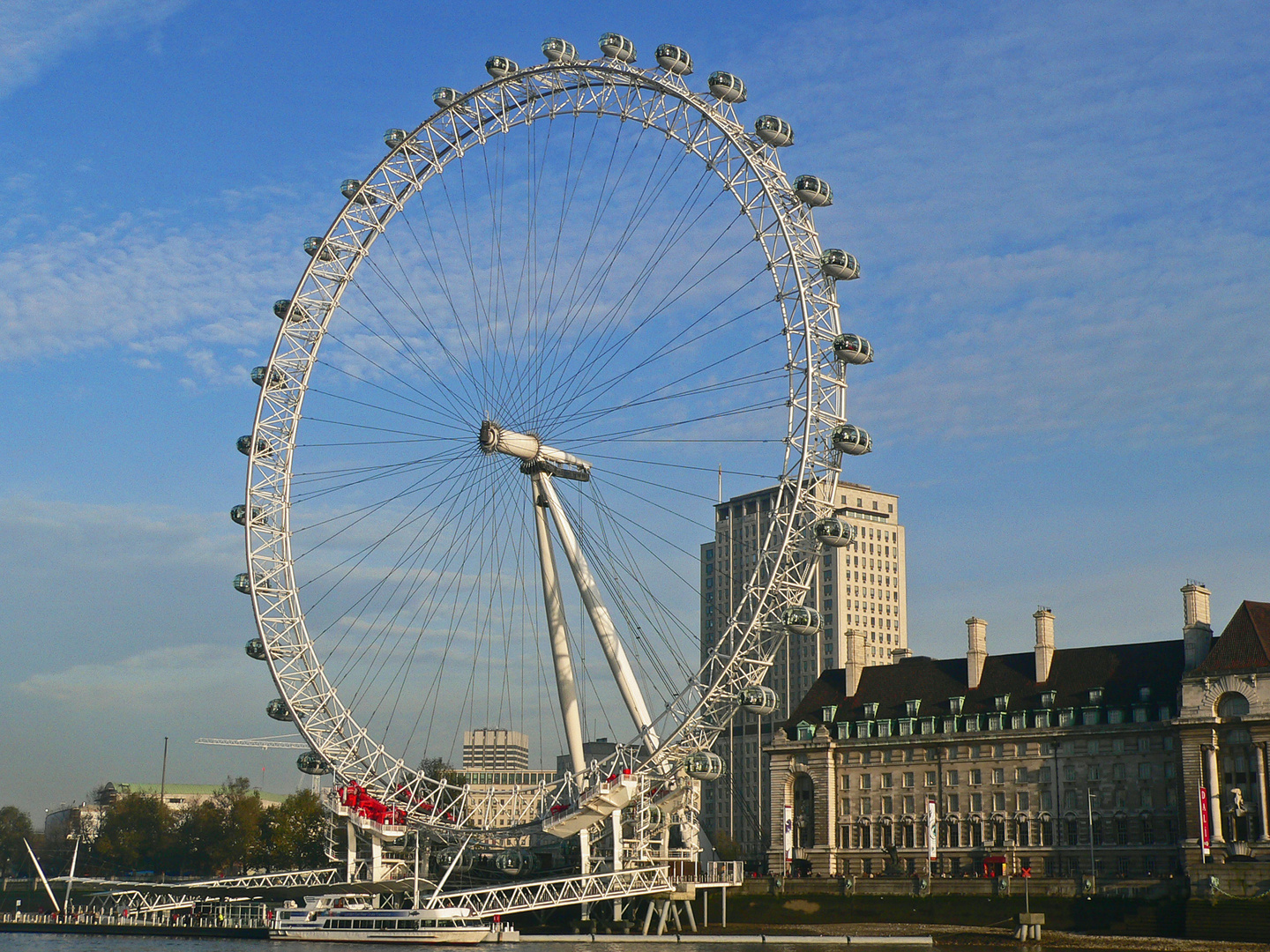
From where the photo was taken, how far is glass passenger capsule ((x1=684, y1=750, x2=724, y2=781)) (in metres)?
69.1

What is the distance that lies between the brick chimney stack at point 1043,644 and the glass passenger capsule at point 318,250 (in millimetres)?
52360

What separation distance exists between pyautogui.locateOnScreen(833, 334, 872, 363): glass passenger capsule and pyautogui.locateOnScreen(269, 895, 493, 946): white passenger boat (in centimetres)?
3627

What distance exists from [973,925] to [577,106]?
1918 inches

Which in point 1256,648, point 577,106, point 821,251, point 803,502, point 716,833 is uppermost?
point 577,106

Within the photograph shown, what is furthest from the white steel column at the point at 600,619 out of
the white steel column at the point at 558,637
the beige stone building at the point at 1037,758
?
the beige stone building at the point at 1037,758

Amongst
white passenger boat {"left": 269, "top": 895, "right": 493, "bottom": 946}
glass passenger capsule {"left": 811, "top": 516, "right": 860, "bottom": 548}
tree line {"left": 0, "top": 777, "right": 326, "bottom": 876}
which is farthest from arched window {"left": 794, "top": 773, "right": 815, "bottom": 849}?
tree line {"left": 0, "top": 777, "right": 326, "bottom": 876}

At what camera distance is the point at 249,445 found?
84.8m

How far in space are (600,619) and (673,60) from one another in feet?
95.7

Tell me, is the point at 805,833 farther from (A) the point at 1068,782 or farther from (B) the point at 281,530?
(B) the point at 281,530

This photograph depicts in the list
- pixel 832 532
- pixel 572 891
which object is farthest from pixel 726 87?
pixel 572 891

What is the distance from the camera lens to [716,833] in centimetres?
18388

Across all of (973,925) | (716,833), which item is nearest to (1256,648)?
(973,925)

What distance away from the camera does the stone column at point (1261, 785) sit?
3061 inches

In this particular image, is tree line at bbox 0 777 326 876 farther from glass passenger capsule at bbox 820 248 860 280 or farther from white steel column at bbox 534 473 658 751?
glass passenger capsule at bbox 820 248 860 280
